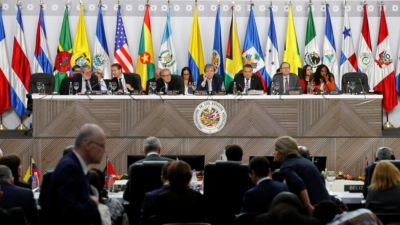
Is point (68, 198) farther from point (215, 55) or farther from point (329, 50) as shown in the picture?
point (329, 50)

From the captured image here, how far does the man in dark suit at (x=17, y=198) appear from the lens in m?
5.63

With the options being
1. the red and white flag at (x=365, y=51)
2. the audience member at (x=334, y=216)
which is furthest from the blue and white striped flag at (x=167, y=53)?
the audience member at (x=334, y=216)

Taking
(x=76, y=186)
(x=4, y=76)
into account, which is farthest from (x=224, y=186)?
(x=4, y=76)

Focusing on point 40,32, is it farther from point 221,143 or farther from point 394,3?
point 394,3

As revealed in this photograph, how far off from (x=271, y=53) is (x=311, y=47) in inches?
34.6

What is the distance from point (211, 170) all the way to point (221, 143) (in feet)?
14.6

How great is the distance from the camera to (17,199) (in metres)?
5.65

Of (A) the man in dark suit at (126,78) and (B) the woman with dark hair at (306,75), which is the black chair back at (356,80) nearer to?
(B) the woman with dark hair at (306,75)

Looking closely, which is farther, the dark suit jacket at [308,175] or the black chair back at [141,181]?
the black chair back at [141,181]

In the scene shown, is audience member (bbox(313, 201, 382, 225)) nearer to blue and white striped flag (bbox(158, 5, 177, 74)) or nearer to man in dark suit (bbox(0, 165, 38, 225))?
man in dark suit (bbox(0, 165, 38, 225))

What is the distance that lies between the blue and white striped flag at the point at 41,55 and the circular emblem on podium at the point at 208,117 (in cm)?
508

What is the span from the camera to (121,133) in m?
11.1

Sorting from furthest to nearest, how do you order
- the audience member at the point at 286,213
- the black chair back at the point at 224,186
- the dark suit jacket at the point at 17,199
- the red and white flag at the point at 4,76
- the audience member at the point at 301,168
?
the red and white flag at the point at 4,76 < the black chair back at the point at 224,186 < the audience member at the point at 301,168 < the dark suit jacket at the point at 17,199 < the audience member at the point at 286,213

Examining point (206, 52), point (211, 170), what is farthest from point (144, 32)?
point (211, 170)
